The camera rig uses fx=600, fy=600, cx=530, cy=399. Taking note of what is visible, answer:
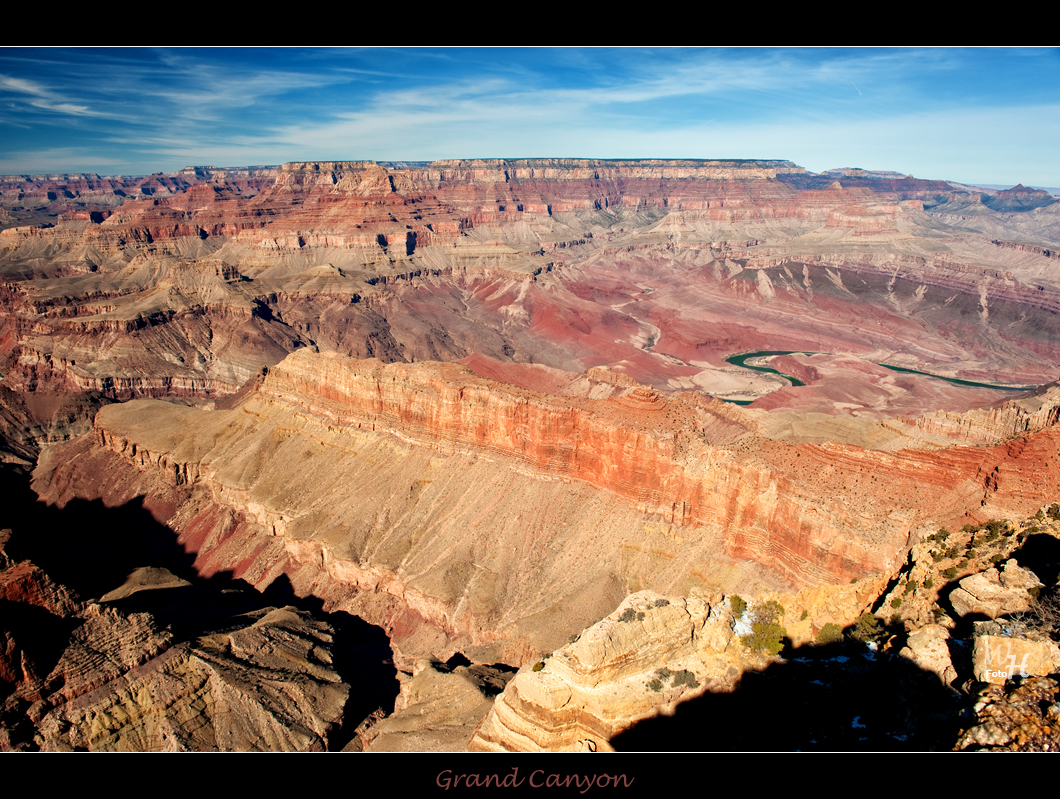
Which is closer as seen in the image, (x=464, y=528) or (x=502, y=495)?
(x=464, y=528)

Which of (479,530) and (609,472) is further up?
(609,472)

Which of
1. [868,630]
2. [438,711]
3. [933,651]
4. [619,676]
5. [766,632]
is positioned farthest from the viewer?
[438,711]

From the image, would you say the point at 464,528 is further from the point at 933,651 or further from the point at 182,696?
the point at 933,651

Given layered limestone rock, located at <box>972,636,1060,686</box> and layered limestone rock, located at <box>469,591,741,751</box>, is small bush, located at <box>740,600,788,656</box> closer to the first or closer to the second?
layered limestone rock, located at <box>469,591,741,751</box>

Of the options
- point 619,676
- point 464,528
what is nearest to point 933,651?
point 619,676

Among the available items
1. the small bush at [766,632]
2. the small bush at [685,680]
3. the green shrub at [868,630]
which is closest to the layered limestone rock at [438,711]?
the small bush at [685,680]

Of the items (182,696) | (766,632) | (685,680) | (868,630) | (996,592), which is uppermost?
(996,592)

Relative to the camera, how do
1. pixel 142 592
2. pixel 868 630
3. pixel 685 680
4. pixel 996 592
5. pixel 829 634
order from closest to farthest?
pixel 996 592
pixel 685 680
pixel 868 630
pixel 829 634
pixel 142 592
